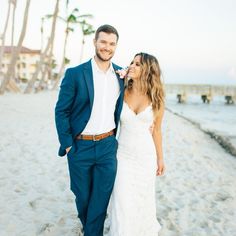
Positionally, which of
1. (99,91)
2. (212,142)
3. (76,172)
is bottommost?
(212,142)

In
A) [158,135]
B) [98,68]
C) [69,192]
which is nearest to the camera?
[98,68]

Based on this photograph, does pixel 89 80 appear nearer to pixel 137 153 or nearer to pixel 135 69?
pixel 135 69

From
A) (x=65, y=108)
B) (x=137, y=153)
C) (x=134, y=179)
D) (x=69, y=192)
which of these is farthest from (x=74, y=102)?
(x=69, y=192)

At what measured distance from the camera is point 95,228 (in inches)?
128

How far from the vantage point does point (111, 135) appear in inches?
124

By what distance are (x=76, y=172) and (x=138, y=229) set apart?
84 centimetres

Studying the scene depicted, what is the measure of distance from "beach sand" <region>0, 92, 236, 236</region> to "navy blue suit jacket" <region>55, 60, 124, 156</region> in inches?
55.9

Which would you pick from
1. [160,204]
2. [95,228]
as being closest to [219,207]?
[160,204]

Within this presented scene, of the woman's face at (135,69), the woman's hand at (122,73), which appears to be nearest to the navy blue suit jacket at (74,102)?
the woman's hand at (122,73)

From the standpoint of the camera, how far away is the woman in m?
3.19

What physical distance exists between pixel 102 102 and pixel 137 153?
0.64 metres

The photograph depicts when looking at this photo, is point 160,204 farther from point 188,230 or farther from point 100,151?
point 100,151

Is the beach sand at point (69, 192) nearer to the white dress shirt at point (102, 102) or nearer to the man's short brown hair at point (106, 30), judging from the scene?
the white dress shirt at point (102, 102)

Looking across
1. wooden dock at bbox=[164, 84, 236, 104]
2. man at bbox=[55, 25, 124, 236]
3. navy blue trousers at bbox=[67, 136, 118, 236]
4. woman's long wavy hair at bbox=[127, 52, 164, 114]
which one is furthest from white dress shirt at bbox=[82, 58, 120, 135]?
wooden dock at bbox=[164, 84, 236, 104]
